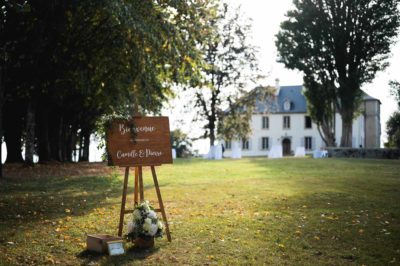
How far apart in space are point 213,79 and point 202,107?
314cm

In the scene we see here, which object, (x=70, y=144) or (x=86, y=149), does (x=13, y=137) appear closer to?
(x=70, y=144)

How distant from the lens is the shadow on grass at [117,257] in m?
6.72

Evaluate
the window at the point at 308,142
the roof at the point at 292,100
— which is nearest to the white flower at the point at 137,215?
the roof at the point at 292,100

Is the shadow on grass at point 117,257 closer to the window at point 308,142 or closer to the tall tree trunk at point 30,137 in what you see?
the tall tree trunk at point 30,137

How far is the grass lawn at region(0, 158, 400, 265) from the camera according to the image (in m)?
7.08

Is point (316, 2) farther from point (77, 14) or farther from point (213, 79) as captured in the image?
point (77, 14)

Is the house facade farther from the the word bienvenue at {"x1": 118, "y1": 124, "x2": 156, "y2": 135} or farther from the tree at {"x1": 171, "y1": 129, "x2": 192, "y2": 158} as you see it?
the the word bienvenue at {"x1": 118, "y1": 124, "x2": 156, "y2": 135}

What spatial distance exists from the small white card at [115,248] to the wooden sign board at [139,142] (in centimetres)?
140

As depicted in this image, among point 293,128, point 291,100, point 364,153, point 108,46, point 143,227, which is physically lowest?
point 143,227

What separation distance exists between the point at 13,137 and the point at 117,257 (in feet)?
92.4

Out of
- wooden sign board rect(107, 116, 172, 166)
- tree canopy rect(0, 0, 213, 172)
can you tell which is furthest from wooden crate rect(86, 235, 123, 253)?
tree canopy rect(0, 0, 213, 172)

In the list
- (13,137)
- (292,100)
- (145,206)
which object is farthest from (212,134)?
(145,206)

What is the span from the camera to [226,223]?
9531mm

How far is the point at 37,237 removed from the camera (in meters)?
8.09
